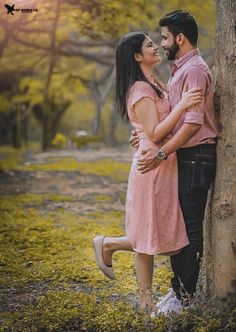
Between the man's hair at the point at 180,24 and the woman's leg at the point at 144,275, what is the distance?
4.78 feet

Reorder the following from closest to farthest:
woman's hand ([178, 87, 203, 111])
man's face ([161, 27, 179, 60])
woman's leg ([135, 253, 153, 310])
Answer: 1. woman's hand ([178, 87, 203, 111])
2. man's face ([161, 27, 179, 60])
3. woman's leg ([135, 253, 153, 310])

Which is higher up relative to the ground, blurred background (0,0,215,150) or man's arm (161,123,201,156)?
blurred background (0,0,215,150)

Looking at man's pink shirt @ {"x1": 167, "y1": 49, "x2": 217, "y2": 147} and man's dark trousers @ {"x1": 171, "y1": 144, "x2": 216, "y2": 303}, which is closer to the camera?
man's pink shirt @ {"x1": 167, "y1": 49, "x2": 217, "y2": 147}

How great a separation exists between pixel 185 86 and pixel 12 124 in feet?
78.7

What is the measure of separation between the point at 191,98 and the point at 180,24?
507 mm

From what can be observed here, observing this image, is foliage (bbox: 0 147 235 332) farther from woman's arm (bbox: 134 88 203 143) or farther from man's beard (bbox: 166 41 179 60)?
man's beard (bbox: 166 41 179 60)

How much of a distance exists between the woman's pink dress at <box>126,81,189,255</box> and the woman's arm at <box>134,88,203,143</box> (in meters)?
0.05

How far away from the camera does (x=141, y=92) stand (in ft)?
12.2

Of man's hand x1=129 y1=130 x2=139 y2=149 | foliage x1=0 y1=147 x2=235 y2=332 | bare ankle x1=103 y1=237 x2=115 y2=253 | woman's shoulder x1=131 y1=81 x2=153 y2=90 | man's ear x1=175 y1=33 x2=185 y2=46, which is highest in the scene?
man's ear x1=175 y1=33 x2=185 y2=46

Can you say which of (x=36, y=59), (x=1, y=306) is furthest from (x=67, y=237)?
(x=36, y=59)

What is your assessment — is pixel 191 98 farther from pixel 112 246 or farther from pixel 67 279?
pixel 67 279

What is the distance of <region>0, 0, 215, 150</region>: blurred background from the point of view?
31.0ft

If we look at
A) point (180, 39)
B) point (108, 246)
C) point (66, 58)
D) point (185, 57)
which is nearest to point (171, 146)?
point (185, 57)

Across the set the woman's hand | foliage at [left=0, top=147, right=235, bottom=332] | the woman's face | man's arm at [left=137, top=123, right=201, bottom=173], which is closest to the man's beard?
the woman's face
